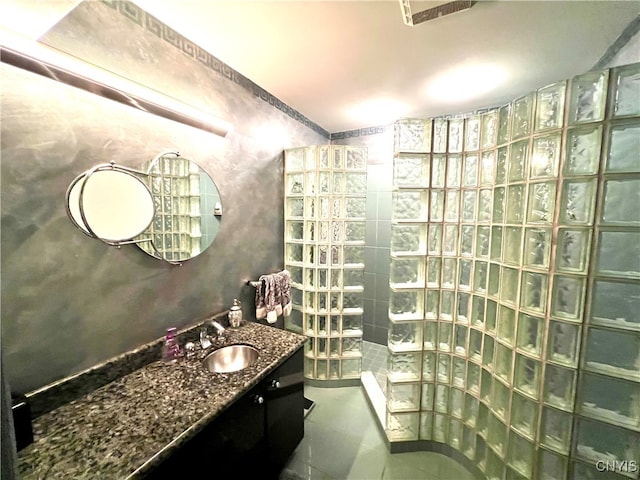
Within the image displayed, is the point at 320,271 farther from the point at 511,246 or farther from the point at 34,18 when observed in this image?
the point at 34,18

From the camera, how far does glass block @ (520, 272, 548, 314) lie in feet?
3.25

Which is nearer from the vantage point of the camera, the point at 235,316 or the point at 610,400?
the point at 610,400

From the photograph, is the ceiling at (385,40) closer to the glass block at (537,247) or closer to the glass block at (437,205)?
the glass block at (437,205)

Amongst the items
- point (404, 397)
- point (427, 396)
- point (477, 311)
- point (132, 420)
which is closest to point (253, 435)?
point (132, 420)

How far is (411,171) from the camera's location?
1.36 m

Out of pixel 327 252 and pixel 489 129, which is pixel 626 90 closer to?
pixel 489 129

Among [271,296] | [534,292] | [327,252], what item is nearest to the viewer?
[534,292]

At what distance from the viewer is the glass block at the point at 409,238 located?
54.4 inches

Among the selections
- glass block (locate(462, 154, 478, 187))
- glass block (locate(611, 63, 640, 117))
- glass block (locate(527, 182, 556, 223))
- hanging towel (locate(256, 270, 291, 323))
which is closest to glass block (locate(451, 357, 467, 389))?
glass block (locate(527, 182, 556, 223))

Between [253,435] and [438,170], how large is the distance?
1584 mm

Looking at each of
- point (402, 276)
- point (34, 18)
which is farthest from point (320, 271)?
point (34, 18)

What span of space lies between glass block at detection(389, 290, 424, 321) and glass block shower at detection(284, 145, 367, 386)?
1.97 ft

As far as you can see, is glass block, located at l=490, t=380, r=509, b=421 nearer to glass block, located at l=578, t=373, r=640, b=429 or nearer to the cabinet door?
glass block, located at l=578, t=373, r=640, b=429

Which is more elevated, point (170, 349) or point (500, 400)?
point (170, 349)
